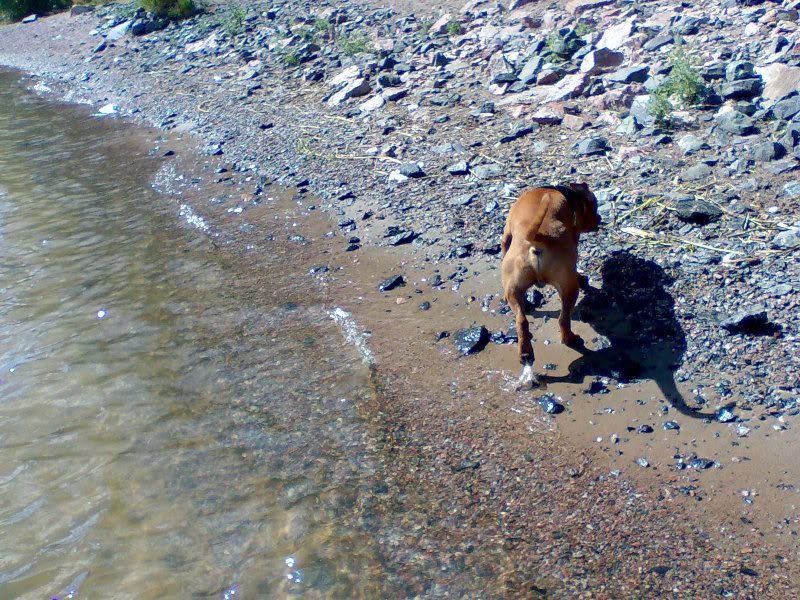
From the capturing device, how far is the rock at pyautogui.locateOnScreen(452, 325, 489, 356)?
5.29 meters

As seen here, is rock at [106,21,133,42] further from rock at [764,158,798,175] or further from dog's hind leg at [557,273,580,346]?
dog's hind leg at [557,273,580,346]

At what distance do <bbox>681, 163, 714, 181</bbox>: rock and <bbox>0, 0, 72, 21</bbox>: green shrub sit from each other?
26977 millimetres

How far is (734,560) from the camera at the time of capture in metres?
3.40

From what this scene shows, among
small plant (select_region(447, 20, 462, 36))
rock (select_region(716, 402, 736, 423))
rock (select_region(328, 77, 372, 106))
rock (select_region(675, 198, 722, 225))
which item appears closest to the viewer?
rock (select_region(716, 402, 736, 423))

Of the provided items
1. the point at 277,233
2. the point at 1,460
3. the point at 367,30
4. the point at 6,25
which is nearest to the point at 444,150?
the point at 277,233

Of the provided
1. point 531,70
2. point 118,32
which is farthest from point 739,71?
point 118,32

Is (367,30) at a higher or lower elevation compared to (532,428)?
higher

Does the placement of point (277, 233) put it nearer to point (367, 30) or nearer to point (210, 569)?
point (210, 569)

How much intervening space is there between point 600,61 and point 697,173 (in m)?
3.01

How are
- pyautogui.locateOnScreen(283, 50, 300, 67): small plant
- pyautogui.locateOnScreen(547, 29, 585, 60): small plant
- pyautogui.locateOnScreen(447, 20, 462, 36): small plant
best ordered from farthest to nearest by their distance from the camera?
pyautogui.locateOnScreen(283, 50, 300, 67): small plant < pyautogui.locateOnScreen(447, 20, 462, 36): small plant < pyautogui.locateOnScreen(547, 29, 585, 60): small plant

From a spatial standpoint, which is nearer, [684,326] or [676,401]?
[676,401]

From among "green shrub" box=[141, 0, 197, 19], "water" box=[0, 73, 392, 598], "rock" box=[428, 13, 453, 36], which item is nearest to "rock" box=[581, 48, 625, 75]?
"rock" box=[428, 13, 453, 36]

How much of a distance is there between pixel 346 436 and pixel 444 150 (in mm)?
4274

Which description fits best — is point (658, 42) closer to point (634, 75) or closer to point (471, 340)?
point (634, 75)
